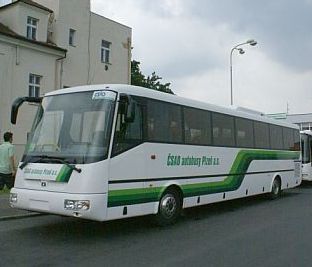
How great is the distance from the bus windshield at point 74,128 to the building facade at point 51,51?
46.6 ft

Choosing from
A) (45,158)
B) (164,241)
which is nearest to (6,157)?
(45,158)

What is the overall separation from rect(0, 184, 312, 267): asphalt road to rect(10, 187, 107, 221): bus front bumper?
1.77 ft

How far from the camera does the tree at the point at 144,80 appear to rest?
48281 mm

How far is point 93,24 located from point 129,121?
2368 cm

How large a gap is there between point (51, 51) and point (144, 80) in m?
24.8

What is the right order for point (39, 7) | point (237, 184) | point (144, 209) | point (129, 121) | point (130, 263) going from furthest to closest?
1. point (39, 7)
2. point (237, 184)
3. point (144, 209)
4. point (129, 121)
5. point (130, 263)

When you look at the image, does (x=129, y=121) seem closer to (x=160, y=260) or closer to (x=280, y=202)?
(x=160, y=260)

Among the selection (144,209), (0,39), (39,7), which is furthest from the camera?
(39,7)

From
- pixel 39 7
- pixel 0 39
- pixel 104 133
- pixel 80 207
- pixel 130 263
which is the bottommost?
pixel 130 263

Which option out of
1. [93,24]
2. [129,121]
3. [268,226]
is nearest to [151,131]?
[129,121]

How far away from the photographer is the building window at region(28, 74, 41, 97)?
2684cm

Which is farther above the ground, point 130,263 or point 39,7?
point 39,7

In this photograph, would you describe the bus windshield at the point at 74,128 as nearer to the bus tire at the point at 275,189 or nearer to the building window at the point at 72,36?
the bus tire at the point at 275,189

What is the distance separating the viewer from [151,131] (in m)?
10.1
